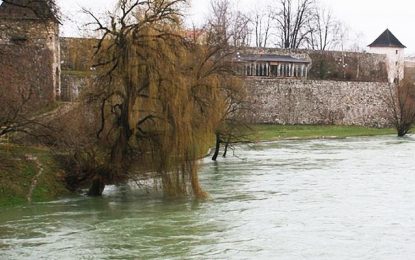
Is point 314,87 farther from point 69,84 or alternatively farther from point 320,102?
point 69,84

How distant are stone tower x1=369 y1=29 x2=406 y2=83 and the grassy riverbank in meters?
48.6

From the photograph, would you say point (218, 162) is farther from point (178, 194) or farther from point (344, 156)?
point (178, 194)

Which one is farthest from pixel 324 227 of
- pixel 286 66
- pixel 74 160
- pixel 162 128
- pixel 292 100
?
pixel 286 66

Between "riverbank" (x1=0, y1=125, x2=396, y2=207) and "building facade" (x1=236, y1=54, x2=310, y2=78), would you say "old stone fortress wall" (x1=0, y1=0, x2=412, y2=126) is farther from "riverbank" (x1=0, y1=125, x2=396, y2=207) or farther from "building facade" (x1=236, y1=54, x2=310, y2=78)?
"riverbank" (x1=0, y1=125, x2=396, y2=207)

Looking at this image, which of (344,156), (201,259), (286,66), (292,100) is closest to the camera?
(201,259)

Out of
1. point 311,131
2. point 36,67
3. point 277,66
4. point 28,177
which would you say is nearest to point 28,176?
point 28,177

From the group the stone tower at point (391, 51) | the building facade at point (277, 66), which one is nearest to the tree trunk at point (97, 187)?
the building facade at point (277, 66)

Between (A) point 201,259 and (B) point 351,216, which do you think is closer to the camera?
(A) point 201,259

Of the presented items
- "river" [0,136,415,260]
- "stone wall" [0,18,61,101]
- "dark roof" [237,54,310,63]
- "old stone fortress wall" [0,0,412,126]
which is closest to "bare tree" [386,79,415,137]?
"old stone fortress wall" [0,0,412,126]

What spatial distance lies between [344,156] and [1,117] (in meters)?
18.4

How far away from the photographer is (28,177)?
20719 mm

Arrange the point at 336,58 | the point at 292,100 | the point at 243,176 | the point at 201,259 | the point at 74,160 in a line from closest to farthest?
the point at 201,259 → the point at 74,160 → the point at 243,176 → the point at 292,100 → the point at 336,58

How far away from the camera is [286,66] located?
186 feet

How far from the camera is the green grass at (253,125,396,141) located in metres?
46.1
